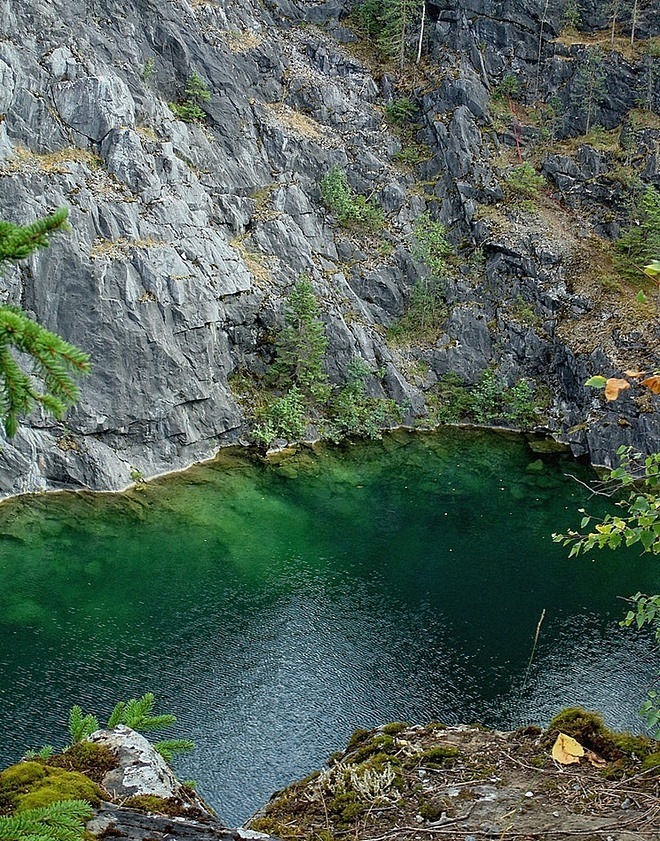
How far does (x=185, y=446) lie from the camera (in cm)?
3316

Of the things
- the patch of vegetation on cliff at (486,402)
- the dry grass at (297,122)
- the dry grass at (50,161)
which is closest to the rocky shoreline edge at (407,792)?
the dry grass at (50,161)

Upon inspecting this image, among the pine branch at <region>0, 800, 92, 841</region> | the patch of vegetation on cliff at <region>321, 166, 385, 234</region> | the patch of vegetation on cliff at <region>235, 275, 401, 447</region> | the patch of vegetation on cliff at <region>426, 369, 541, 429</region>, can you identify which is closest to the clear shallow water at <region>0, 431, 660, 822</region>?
the patch of vegetation on cliff at <region>235, 275, 401, 447</region>

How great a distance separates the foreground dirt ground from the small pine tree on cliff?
315 cm

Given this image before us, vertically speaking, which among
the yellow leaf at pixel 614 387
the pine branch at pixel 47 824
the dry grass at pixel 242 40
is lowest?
the pine branch at pixel 47 824

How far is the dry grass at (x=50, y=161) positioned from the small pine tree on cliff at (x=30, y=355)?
3108 centimetres

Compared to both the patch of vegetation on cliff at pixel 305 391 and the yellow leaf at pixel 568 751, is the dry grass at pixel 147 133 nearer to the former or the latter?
the patch of vegetation on cliff at pixel 305 391

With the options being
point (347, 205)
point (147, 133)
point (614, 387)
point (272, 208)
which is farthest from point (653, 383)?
point (347, 205)

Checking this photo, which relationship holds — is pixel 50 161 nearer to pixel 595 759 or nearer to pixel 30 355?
pixel 30 355

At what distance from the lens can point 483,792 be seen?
512cm

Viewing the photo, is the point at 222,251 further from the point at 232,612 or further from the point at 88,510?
the point at 232,612

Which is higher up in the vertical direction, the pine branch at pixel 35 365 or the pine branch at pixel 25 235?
the pine branch at pixel 25 235

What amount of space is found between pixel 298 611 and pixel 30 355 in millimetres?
19983

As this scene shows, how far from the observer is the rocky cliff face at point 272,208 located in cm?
3161

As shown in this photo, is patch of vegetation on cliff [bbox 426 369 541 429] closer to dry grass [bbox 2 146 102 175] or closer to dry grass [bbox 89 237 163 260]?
dry grass [bbox 89 237 163 260]
